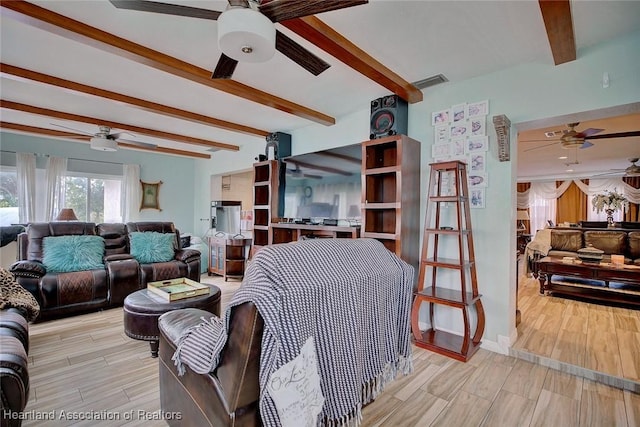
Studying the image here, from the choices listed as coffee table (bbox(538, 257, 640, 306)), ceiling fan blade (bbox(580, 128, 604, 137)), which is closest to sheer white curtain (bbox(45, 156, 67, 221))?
coffee table (bbox(538, 257, 640, 306))

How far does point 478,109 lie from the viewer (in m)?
2.67

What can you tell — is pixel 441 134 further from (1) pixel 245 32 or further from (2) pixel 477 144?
(1) pixel 245 32

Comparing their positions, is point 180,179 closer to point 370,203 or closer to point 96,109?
point 96,109

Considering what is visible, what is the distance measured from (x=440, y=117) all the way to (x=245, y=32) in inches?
83.1

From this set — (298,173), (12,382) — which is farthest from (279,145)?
(12,382)

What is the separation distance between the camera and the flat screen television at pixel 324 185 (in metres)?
3.30

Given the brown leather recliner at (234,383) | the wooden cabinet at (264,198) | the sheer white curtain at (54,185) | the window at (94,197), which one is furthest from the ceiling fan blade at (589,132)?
the sheer white curtain at (54,185)

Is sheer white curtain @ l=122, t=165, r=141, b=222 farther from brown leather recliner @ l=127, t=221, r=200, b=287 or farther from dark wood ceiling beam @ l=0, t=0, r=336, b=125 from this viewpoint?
dark wood ceiling beam @ l=0, t=0, r=336, b=125

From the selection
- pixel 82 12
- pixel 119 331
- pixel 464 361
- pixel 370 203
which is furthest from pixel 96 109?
pixel 464 361

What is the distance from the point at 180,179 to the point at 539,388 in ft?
22.3

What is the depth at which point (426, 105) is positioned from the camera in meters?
3.01

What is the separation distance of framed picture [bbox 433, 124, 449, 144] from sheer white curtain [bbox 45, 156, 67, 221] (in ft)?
19.6

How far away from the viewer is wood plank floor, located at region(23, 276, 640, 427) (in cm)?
172

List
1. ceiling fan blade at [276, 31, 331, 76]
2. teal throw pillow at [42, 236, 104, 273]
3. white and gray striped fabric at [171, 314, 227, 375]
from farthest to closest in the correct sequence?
teal throw pillow at [42, 236, 104, 273] → ceiling fan blade at [276, 31, 331, 76] → white and gray striped fabric at [171, 314, 227, 375]
